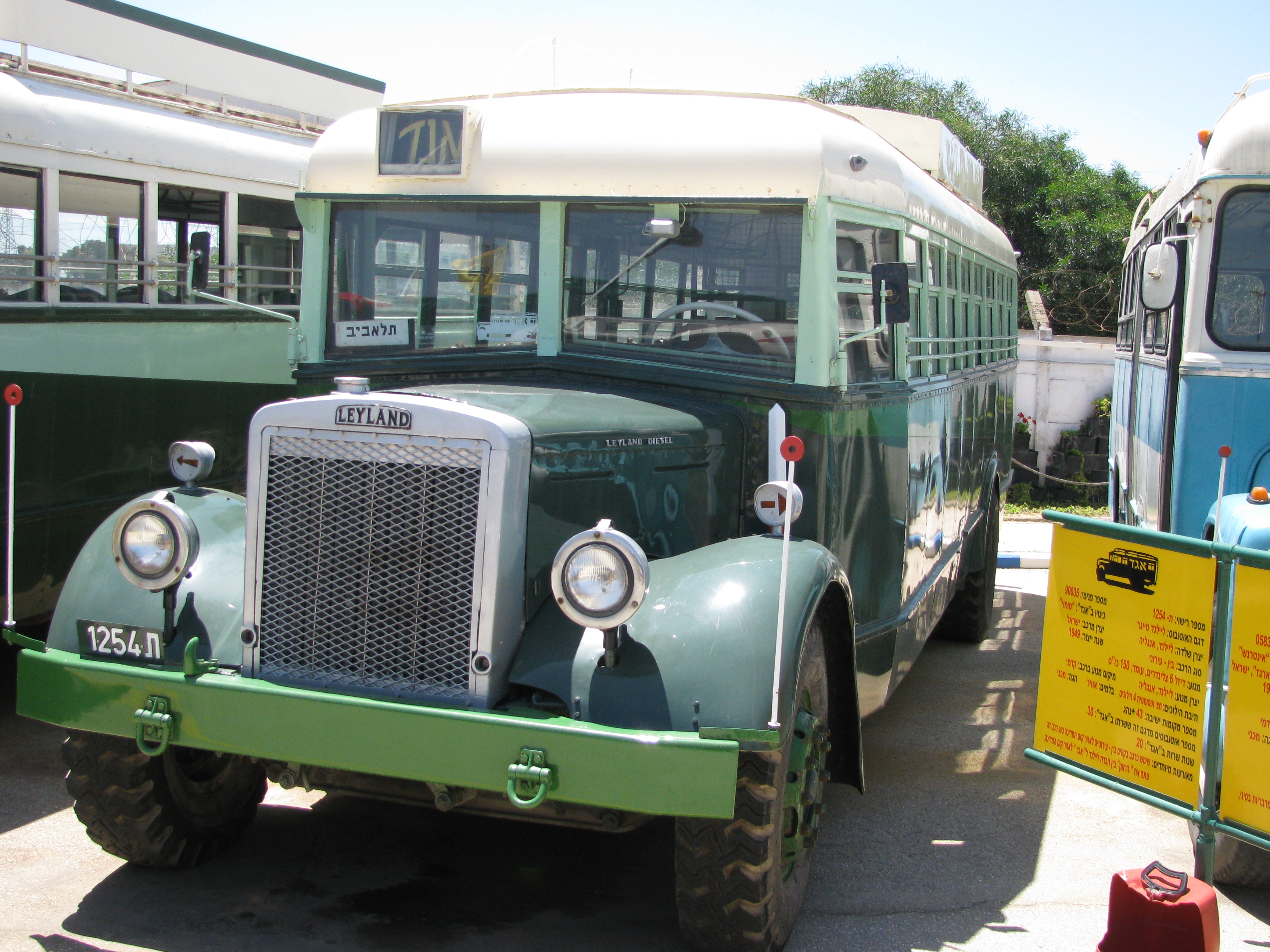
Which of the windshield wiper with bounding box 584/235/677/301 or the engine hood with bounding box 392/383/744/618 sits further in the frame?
the windshield wiper with bounding box 584/235/677/301

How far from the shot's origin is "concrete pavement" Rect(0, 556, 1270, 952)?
3789 millimetres

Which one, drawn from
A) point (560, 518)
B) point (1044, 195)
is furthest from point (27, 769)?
point (1044, 195)

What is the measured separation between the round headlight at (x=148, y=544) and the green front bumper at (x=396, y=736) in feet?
0.99

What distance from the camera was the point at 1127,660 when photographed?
3869 mm

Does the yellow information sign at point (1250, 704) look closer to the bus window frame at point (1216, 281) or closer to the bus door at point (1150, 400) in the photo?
the bus window frame at point (1216, 281)

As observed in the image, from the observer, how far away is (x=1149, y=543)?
3803 mm

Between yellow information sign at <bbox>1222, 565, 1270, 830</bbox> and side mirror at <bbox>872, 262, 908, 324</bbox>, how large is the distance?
1415 mm

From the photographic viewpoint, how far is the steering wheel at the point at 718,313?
14.8 feet

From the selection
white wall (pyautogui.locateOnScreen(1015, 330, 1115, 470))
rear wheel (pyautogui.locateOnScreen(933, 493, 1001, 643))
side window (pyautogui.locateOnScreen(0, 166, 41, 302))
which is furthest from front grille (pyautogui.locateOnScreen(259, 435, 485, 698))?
white wall (pyautogui.locateOnScreen(1015, 330, 1115, 470))

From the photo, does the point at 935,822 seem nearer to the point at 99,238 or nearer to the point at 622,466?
the point at 622,466

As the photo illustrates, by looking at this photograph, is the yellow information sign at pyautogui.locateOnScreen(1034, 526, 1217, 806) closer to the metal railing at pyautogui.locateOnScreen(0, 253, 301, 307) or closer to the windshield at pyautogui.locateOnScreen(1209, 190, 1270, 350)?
the windshield at pyautogui.locateOnScreen(1209, 190, 1270, 350)

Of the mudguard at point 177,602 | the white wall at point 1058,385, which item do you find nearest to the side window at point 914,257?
the mudguard at point 177,602

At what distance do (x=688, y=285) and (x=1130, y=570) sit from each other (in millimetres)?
1820

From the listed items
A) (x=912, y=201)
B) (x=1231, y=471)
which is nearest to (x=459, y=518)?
(x=912, y=201)
